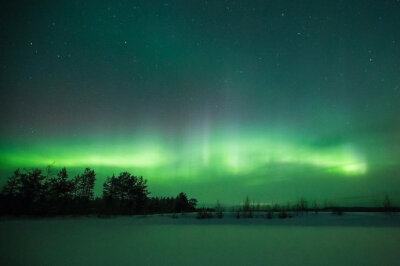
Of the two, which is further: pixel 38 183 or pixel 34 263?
pixel 38 183

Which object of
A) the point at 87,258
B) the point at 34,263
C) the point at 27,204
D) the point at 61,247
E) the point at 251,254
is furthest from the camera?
the point at 27,204

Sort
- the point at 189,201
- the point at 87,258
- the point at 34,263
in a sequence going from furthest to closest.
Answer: the point at 189,201, the point at 87,258, the point at 34,263

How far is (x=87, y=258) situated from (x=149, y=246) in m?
2.43

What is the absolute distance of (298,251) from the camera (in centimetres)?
844

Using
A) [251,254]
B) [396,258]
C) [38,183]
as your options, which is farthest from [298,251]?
[38,183]

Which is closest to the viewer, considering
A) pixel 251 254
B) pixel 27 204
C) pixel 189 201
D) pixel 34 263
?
pixel 34 263

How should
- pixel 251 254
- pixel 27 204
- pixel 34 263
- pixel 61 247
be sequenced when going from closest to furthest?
pixel 34 263, pixel 251 254, pixel 61 247, pixel 27 204

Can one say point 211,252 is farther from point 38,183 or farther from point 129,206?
point 38,183

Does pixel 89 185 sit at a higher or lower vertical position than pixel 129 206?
higher

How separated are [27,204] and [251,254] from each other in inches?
1407

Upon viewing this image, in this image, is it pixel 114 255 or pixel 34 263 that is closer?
pixel 34 263

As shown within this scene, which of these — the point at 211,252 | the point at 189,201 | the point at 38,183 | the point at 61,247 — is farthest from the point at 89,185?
the point at 211,252

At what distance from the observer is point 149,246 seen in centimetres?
961

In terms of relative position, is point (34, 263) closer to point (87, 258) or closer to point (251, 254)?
point (87, 258)
